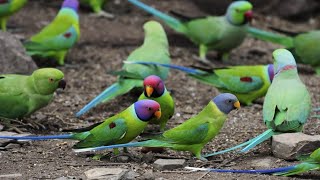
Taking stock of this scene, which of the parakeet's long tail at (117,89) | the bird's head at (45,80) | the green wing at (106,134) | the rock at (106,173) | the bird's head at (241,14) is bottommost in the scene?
the rock at (106,173)

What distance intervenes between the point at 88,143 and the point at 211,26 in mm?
3730

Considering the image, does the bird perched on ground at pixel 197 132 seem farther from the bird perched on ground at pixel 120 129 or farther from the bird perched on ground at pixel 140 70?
the bird perched on ground at pixel 140 70

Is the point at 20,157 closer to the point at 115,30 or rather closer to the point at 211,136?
the point at 211,136

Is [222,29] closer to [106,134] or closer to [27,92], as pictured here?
[27,92]

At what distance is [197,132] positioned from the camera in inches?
204

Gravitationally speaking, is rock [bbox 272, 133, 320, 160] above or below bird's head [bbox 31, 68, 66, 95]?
below

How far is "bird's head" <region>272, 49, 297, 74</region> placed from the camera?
5.83 metres

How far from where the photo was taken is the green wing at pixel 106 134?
16.9 ft

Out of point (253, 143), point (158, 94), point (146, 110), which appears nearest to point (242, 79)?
point (158, 94)

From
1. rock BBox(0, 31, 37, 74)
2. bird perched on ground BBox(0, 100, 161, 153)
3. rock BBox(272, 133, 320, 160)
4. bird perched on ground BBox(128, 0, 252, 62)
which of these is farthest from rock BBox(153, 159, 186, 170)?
bird perched on ground BBox(128, 0, 252, 62)

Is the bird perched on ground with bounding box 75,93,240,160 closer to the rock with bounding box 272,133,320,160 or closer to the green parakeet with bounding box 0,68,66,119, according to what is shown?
the rock with bounding box 272,133,320,160

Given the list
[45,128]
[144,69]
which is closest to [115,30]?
[144,69]

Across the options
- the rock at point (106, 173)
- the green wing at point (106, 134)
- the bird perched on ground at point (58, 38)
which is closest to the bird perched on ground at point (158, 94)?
the green wing at point (106, 134)

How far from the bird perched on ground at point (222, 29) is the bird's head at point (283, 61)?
249 centimetres
